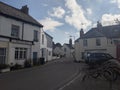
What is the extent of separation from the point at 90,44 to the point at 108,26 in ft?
31.1

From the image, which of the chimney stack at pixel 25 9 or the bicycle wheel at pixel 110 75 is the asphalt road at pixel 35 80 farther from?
the chimney stack at pixel 25 9

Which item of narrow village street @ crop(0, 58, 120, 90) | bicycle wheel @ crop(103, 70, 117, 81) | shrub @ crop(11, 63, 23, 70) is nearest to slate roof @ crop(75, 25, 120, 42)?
shrub @ crop(11, 63, 23, 70)

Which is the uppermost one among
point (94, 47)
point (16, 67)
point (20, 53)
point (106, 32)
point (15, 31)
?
point (106, 32)

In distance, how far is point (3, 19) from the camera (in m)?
22.3

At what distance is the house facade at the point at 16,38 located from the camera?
72.3 feet

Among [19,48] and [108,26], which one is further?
[108,26]

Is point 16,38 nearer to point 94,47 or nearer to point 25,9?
point 25,9

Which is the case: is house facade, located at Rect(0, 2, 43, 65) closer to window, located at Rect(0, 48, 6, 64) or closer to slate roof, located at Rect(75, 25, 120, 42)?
window, located at Rect(0, 48, 6, 64)

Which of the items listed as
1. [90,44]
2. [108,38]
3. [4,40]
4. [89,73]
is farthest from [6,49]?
[108,38]

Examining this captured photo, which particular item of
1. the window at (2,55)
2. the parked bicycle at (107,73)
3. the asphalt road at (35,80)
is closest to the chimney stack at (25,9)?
the window at (2,55)

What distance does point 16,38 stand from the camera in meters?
24.0

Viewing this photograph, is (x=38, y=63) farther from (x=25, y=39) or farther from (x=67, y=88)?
(x=67, y=88)

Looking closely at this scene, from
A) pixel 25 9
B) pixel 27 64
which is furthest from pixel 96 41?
pixel 27 64

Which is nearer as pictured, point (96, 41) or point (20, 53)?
point (20, 53)
